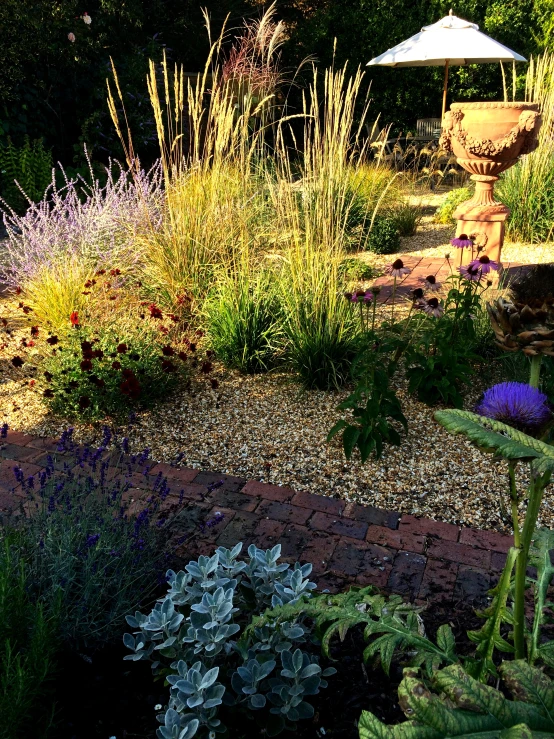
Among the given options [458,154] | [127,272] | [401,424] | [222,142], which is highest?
[222,142]

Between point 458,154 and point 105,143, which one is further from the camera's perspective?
point 105,143

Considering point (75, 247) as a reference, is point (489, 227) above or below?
below

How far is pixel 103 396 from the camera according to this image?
3557 mm

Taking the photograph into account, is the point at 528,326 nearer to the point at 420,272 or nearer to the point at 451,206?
the point at 420,272

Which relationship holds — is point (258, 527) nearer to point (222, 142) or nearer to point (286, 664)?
point (286, 664)

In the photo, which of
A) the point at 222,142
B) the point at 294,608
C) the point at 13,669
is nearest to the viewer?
the point at 13,669

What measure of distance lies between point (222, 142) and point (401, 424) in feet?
7.66

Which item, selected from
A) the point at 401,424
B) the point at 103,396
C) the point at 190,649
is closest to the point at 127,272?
the point at 103,396

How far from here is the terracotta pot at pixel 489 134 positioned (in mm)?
5227

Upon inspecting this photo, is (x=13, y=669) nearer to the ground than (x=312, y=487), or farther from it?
farther from it

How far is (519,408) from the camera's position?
135 centimetres

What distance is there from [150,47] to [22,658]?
Answer: 10.4 metres

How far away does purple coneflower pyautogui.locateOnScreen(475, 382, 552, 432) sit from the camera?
1.35 m

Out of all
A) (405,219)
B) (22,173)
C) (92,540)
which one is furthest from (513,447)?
(22,173)
